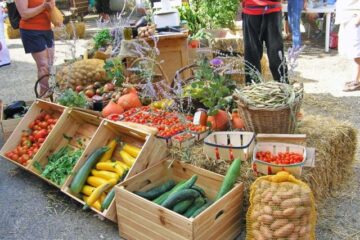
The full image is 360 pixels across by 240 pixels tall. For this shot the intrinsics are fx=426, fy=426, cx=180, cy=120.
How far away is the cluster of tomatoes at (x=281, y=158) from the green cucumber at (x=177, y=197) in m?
0.54

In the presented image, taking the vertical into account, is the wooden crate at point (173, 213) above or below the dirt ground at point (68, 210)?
above

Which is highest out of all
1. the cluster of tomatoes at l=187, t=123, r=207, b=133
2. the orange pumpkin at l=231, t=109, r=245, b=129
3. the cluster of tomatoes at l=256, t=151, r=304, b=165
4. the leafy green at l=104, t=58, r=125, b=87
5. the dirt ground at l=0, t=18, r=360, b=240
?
the leafy green at l=104, t=58, r=125, b=87

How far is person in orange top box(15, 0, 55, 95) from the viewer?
16.3ft

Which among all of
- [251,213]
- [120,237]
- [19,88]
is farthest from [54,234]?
[19,88]

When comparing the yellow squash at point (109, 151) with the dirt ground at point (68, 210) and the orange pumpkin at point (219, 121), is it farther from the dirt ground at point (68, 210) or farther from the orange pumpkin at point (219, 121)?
the orange pumpkin at point (219, 121)

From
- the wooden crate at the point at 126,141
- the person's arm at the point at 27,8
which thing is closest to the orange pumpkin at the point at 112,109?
the wooden crate at the point at 126,141

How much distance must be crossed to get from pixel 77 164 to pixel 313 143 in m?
1.86

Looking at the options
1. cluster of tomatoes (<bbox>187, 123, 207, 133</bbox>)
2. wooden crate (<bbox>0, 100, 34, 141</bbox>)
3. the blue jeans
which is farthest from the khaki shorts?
wooden crate (<bbox>0, 100, 34, 141</bbox>)

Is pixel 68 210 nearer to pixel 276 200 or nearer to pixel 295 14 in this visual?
pixel 276 200

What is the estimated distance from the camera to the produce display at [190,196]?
2771 mm

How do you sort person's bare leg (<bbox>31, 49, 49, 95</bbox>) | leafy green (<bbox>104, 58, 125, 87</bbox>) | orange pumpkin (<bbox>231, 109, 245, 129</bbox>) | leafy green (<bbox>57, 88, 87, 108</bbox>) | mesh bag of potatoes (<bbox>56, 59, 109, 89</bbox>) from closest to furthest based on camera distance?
orange pumpkin (<bbox>231, 109, 245, 129</bbox>), leafy green (<bbox>57, 88, 87, 108</bbox>), leafy green (<bbox>104, 58, 125, 87</bbox>), mesh bag of potatoes (<bbox>56, 59, 109, 89</bbox>), person's bare leg (<bbox>31, 49, 49, 95</bbox>)

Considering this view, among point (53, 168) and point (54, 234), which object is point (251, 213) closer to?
point (54, 234)

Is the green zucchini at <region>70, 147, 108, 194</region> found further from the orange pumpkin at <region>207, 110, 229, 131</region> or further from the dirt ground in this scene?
the orange pumpkin at <region>207, 110, 229, 131</region>

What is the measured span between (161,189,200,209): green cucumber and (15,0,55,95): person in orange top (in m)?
2.85
